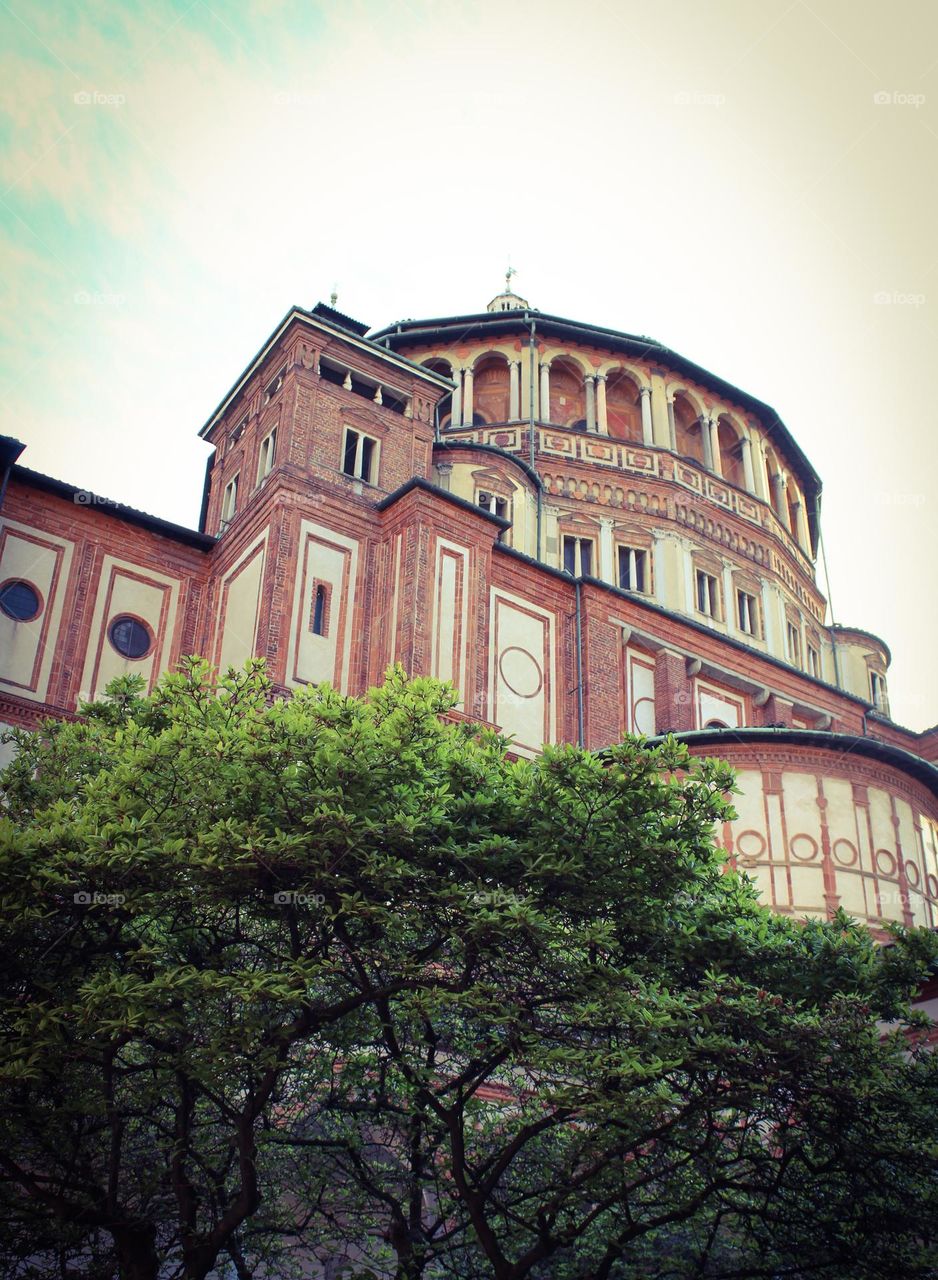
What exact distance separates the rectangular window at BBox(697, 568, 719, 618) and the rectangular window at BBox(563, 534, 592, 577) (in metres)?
3.90

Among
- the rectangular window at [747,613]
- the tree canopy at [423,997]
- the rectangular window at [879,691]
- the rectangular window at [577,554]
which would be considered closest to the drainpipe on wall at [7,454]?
the tree canopy at [423,997]

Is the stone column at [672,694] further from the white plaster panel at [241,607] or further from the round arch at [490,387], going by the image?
the round arch at [490,387]

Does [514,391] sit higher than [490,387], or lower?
lower

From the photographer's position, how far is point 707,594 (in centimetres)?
4044

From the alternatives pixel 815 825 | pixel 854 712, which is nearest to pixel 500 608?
pixel 815 825

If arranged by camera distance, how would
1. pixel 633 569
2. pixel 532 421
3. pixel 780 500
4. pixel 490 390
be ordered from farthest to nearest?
pixel 780 500 < pixel 490 390 < pixel 532 421 < pixel 633 569

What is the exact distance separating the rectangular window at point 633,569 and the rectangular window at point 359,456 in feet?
39.3

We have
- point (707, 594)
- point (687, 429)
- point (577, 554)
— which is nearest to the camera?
point (577, 554)

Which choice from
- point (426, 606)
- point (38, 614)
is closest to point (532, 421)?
point (426, 606)

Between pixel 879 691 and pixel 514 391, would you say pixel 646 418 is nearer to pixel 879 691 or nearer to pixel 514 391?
pixel 514 391

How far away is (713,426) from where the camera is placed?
4397 cm

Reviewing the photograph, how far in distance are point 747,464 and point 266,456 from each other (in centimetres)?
2095

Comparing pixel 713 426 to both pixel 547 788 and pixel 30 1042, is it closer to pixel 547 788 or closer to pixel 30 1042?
pixel 547 788

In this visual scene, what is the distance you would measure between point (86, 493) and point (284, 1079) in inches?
615
